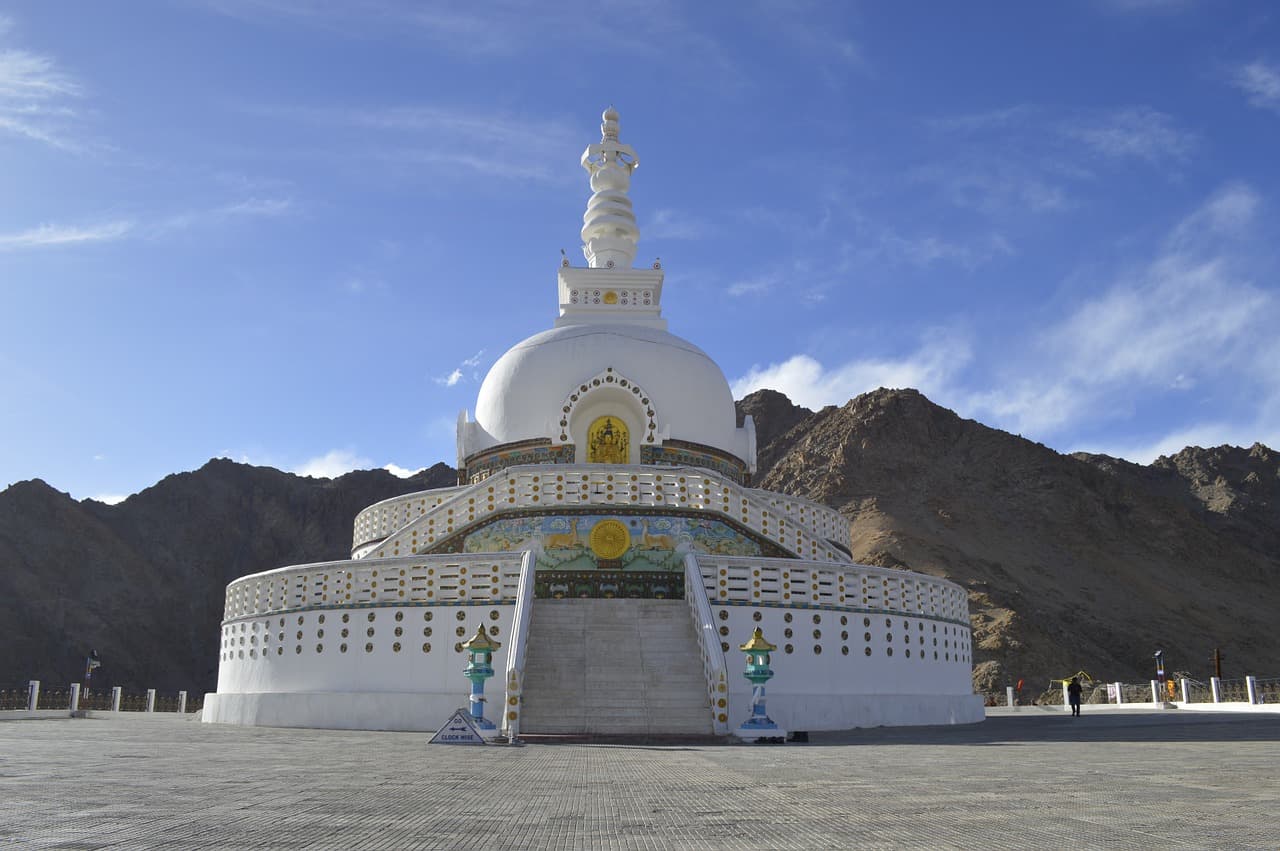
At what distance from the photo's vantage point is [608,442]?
26.1 metres

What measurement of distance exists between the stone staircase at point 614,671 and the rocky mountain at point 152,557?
59730mm

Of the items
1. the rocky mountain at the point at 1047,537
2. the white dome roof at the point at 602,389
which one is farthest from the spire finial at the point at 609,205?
the rocky mountain at the point at 1047,537

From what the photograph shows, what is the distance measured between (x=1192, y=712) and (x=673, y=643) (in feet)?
49.0

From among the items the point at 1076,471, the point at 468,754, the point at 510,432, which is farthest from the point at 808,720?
the point at 1076,471

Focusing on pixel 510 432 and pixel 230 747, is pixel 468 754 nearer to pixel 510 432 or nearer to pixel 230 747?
pixel 230 747

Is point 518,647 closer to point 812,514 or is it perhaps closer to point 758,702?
point 758,702

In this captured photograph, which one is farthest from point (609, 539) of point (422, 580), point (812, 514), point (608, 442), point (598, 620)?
point (812, 514)

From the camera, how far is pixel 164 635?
3031 inches

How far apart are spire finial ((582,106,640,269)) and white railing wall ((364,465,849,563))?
36.3 feet

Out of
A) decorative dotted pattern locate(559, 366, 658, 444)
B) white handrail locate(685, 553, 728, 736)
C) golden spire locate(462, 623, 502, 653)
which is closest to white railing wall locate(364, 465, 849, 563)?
white handrail locate(685, 553, 728, 736)

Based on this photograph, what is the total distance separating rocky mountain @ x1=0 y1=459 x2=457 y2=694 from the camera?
70688mm

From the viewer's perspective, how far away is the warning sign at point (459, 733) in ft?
45.4

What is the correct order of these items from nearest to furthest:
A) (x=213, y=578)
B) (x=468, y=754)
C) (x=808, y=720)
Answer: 1. (x=468, y=754)
2. (x=808, y=720)
3. (x=213, y=578)

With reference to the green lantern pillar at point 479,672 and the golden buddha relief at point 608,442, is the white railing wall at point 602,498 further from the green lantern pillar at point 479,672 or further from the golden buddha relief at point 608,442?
the green lantern pillar at point 479,672
